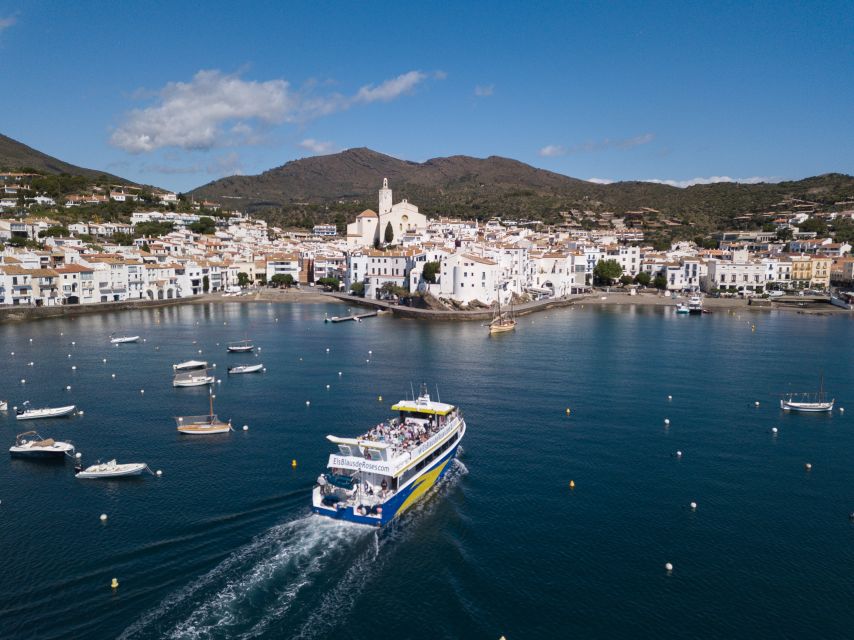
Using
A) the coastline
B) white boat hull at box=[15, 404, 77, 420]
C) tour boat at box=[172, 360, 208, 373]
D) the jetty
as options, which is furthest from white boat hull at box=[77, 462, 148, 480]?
the coastline

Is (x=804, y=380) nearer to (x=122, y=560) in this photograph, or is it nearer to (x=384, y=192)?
(x=122, y=560)

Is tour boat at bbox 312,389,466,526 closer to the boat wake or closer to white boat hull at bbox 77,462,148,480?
the boat wake

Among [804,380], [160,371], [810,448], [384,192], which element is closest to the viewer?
[810,448]

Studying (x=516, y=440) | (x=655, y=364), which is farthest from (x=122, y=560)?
(x=655, y=364)

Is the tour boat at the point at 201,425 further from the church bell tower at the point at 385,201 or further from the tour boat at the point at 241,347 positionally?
the church bell tower at the point at 385,201

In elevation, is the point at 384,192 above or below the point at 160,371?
above
